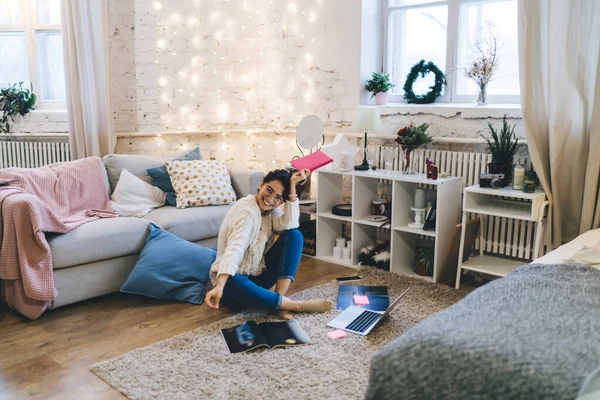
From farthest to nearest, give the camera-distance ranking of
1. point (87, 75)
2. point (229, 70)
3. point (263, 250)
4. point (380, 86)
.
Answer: point (229, 70), point (87, 75), point (380, 86), point (263, 250)

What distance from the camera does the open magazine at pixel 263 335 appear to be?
99.5 inches

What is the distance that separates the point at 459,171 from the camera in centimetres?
365

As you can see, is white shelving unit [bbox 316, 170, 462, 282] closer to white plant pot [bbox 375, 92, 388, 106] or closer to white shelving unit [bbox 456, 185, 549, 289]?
white shelving unit [bbox 456, 185, 549, 289]

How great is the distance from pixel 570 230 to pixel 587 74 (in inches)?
34.5

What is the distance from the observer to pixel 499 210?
321 centimetres

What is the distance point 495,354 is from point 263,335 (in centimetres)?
147

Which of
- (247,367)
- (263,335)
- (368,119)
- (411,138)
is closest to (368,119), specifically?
(368,119)

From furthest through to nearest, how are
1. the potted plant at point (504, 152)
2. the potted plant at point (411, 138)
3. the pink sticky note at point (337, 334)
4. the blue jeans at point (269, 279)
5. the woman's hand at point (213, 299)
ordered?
the potted plant at point (411, 138) → the potted plant at point (504, 152) → the blue jeans at point (269, 279) → the pink sticky note at point (337, 334) → the woman's hand at point (213, 299)

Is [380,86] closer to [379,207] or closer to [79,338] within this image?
[379,207]

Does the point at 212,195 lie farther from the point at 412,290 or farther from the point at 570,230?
the point at 570,230

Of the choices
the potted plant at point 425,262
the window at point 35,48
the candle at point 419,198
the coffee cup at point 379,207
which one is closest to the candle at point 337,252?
the coffee cup at point 379,207

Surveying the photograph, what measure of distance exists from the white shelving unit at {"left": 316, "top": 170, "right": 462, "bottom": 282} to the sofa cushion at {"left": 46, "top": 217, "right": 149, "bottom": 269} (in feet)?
4.37

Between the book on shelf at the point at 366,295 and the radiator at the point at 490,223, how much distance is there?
82 centimetres

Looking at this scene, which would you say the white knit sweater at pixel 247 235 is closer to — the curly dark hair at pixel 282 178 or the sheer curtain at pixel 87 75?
the curly dark hair at pixel 282 178
